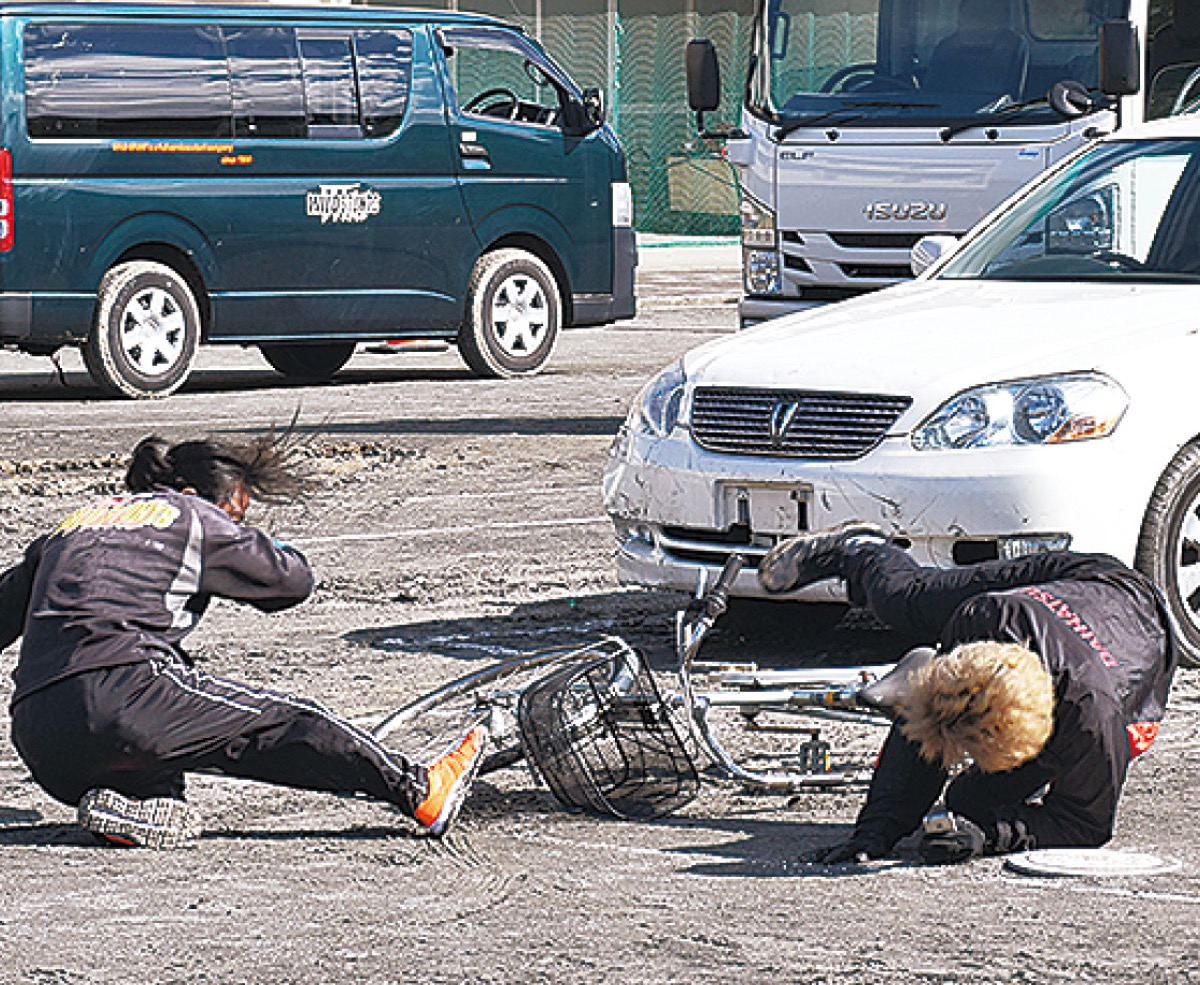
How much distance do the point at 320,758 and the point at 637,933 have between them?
3.82 feet

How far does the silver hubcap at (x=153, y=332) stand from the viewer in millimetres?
15299

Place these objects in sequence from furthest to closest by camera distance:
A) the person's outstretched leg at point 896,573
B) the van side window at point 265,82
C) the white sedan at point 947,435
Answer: the van side window at point 265,82 → the white sedan at point 947,435 → the person's outstretched leg at point 896,573

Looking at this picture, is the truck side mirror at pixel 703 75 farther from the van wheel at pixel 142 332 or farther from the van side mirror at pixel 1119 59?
the van wheel at pixel 142 332

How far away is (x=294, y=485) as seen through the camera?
6.38 meters

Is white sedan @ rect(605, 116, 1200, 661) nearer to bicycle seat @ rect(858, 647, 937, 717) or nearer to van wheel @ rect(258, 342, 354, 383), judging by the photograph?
bicycle seat @ rect(858, 647, 937, 717)

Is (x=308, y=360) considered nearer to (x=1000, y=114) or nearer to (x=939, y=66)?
(x=939, y=66)

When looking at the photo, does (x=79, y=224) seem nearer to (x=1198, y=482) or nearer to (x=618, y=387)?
(x=618, y=387)

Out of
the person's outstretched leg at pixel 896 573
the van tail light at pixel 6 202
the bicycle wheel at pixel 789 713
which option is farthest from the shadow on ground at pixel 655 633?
the van tail light at pixel 6 202

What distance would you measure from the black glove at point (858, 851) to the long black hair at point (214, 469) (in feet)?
5.59

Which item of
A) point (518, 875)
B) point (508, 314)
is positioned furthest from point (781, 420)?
point (508, 314)

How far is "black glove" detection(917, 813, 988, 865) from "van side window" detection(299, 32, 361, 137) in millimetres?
11063

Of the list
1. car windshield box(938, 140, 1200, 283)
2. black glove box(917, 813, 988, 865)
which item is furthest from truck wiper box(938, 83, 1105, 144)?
black glove box(917, 813, 988, 865)

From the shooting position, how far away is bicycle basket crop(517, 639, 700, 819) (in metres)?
6.21

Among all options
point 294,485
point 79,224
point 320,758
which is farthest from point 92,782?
point 79,224
